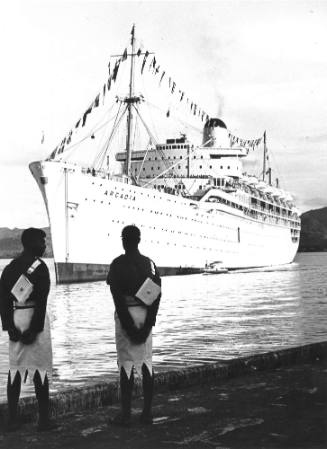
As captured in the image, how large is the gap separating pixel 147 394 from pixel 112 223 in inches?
1476

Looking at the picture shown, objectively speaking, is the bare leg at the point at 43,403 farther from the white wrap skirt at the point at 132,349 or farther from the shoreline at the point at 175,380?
the white wrap skirt at the point at 132,349

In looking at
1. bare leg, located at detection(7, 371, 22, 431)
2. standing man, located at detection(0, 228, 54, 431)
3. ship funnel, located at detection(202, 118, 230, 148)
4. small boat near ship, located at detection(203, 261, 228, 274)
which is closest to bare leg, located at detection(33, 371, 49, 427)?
standing man, located at detection(0, 228, 54, 431)

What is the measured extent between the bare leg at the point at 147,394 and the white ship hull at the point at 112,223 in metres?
35.3

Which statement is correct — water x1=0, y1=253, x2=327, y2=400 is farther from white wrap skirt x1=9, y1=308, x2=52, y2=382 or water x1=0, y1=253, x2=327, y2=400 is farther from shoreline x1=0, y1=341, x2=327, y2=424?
white wrap skirt x1=9, y1=308, x2=52, y2=382

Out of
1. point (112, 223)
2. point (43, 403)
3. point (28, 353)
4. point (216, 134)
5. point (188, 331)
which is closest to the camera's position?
point (43, 403)

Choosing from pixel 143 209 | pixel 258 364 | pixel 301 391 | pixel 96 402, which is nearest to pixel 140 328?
pixel 96 402

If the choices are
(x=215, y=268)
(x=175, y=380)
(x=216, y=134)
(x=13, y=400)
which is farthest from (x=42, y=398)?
(x=216, y=134)

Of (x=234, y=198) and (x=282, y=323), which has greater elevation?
(x=234, y=198)

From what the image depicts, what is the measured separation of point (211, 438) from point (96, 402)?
4.77ft

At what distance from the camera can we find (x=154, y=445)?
4492mm

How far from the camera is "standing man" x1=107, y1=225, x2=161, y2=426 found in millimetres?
5328

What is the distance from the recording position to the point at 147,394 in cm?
529

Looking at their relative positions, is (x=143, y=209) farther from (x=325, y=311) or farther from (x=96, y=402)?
(x=96, y=402)

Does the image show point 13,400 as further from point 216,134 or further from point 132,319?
point 216,134
